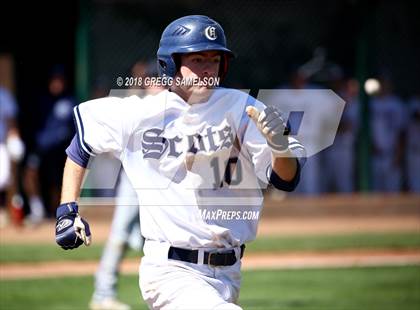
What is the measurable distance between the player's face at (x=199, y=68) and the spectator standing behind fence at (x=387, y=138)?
35.2ft

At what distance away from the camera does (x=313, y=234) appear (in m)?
13.6

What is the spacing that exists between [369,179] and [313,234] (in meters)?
2.32

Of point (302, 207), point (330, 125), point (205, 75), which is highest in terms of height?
point (205, 75)

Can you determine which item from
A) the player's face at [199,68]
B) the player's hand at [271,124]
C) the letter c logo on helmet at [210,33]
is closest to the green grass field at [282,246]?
the player's face at [199,68]

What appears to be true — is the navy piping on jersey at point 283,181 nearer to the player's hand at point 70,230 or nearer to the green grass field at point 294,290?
the player's hand at point 70,230

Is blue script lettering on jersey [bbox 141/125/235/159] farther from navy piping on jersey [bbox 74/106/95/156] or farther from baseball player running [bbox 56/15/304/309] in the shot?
navy piping on jersey [bbox 74/106/95/156]

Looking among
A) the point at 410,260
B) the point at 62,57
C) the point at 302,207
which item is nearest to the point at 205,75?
the point at 410,260

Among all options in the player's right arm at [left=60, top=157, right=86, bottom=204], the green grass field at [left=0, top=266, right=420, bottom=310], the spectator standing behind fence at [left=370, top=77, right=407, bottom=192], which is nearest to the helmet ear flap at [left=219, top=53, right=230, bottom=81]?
the player's right arm at [left=60, top=157, right=86, bottom=204]

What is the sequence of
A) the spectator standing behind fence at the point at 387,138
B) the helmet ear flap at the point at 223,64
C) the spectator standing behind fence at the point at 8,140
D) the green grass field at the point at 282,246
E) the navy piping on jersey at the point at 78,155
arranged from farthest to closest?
the spectator standing behind fence at the point at 387,138
the spectator standing behind fence at the point at 8,140
the green grass field at the point at 282,246
the helmet ear flap at the point at 223,64
the navy piping on jersey at the point at 78,155

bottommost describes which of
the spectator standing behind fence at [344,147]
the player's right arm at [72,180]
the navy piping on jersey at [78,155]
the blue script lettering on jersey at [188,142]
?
the spectator standing behind fence at [344,147]

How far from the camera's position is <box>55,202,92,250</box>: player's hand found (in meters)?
4.72

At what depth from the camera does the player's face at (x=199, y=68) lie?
16.3 ft

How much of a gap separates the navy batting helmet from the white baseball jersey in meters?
0.16

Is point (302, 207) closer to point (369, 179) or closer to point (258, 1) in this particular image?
point (369, 179)
